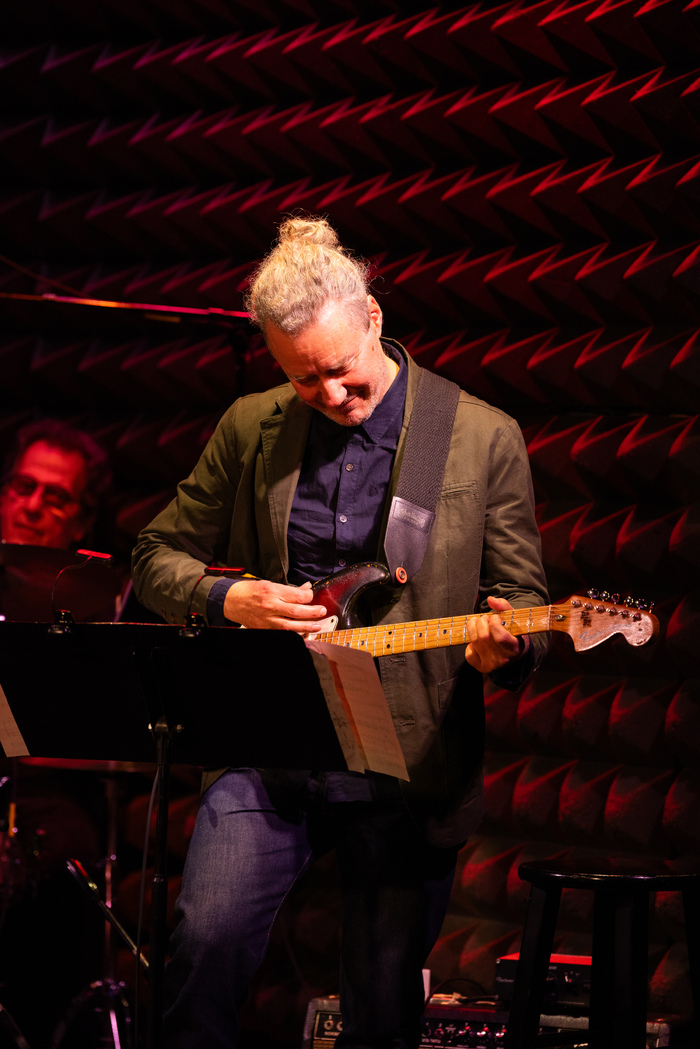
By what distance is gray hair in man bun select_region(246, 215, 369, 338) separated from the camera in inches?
101

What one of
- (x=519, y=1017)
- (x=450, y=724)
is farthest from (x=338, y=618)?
(x=519, y=1017)

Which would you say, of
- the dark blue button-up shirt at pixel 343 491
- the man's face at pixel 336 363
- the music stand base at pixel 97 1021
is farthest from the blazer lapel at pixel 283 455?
the music stand base at pixel 97 1021

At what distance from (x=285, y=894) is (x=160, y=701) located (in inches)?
24.5

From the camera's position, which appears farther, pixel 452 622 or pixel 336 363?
pixel 336 363

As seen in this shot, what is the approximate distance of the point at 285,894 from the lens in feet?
8.24

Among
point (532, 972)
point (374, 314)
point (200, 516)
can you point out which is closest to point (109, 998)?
point (532, 972)

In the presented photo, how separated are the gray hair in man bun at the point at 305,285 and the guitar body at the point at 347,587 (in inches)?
23.7

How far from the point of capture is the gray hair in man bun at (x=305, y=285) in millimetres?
2553

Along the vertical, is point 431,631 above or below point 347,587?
below

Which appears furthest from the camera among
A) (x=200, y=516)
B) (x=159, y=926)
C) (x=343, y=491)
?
(x=200, y=516)

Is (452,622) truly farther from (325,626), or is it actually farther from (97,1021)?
(97,1021)

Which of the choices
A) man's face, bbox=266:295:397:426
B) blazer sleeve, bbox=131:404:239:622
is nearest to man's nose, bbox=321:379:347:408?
man's face, bbox=266:295:397:426

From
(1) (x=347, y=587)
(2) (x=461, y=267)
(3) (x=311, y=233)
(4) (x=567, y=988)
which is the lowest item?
(4) (x=567, y=988)

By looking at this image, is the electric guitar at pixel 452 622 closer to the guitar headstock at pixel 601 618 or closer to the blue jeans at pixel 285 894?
the guitar headstock at pixel 601 618
